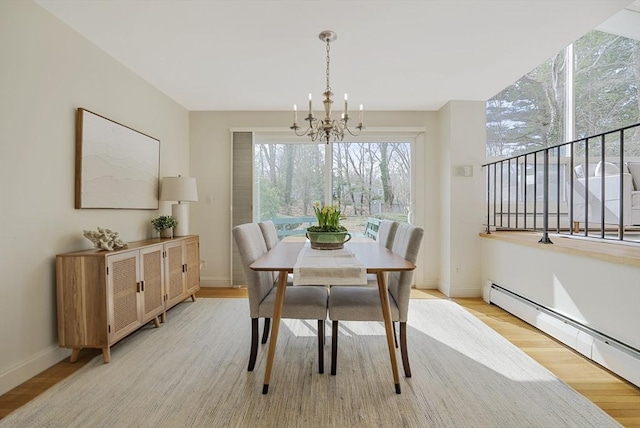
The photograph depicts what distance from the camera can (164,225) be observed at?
10.7 feet

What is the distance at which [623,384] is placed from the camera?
1.87 meters

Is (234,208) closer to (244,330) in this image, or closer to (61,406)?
(244,330)

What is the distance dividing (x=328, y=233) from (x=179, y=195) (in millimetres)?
1911

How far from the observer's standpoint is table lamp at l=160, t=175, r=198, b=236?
3.34 meters

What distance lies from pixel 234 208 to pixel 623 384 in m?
3.92

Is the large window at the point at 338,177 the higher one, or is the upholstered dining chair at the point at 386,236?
the large window at the point at 338,177

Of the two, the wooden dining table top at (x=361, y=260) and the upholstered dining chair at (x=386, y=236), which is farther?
the upholstered dining chair at (x=386, y=236)

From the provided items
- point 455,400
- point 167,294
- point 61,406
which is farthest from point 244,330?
point 455,400

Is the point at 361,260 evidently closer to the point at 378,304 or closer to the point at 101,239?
the point at 378,304

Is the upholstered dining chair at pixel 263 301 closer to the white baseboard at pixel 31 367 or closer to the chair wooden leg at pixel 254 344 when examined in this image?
the chair wooden leg at pixel 254 344

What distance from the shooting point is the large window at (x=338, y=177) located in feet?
14.0

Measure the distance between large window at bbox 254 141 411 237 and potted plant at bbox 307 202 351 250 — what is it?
1.90 meters

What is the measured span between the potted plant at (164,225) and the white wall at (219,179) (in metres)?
0.85

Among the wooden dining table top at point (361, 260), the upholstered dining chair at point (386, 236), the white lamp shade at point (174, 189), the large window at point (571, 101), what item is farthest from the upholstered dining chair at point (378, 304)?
the large window at point (571, 101)
